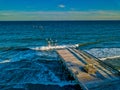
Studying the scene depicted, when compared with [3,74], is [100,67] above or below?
above

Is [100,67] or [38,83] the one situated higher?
[100,67]

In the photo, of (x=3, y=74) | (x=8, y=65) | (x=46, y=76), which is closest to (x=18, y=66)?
(x=8, y=65)

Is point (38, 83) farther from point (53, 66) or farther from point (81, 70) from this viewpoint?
point (53, 66)

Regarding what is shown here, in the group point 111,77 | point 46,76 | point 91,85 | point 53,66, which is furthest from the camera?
point 53,66

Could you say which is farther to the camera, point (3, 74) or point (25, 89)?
point (3, 74)

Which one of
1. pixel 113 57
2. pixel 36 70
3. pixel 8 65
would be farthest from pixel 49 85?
pixel 113 57

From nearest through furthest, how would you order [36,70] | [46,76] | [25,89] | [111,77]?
[111,77], [25,89], [46,76], [36,70]

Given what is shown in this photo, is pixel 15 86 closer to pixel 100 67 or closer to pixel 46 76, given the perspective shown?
pixel 46 76

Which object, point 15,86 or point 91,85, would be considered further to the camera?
point 15,86

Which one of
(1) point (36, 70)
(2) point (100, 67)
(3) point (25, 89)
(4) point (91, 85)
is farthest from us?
(1) point (36, 70)
